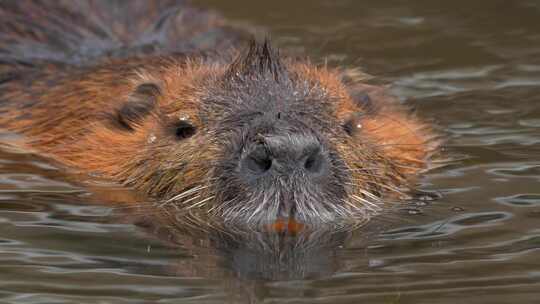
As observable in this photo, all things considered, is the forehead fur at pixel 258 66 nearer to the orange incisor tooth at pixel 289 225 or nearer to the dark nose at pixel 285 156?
the dark nose at pixel 285 156

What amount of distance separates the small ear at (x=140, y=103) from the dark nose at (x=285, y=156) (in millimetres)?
1077

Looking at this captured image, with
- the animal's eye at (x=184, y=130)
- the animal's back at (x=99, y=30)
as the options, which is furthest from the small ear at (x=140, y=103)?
the animal's back at (x=99, y=30)

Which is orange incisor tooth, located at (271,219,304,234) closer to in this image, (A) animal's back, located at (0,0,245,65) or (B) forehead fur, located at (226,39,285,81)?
(B) forehead fur, located at (226,39,285,81)

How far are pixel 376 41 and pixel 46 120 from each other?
2.78m

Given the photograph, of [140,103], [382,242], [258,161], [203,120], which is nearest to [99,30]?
[140,103]

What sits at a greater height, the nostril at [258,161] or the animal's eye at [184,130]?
the animal's eye at [184,130]

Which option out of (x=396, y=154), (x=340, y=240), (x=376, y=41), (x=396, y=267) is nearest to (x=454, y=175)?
(x=396, y=154)

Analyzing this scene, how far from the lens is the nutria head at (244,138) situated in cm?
477

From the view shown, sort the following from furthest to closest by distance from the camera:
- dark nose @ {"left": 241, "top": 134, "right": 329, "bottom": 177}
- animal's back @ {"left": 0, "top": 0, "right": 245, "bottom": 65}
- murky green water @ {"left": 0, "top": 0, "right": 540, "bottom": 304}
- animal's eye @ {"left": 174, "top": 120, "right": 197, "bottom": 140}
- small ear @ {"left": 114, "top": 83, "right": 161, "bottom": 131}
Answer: animal's back @ {"left": 0, "top": 0, "right": 245, "bottom": 65} → small ear @ {"left": 114, "top": 83, "right": 161, "bottom": 131} → animal's eye @ {"left": 174, "top": 120, "right": 197, "bottom": 140} → dark nose @ {"left": 241, "top": 134, "right": 329, "bottom": 177} → murky green water @ {"left": 0, "top": 0, "right": 540, "bottom": 304}

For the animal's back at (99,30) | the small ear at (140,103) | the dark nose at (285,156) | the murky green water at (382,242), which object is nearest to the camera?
the murky green water at (382,242)

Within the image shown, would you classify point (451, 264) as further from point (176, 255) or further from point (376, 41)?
point (376, 41)

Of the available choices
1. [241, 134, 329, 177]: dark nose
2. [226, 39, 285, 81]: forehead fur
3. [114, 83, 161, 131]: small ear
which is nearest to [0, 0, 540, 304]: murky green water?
[241, 134, 329, 177]: dark nose

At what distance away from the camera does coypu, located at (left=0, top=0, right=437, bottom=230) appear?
15.8 feet

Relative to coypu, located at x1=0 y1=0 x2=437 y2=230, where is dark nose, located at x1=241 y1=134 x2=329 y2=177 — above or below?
below
